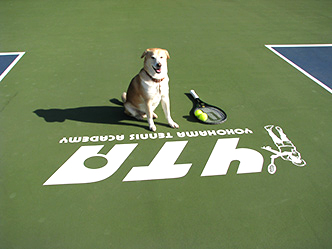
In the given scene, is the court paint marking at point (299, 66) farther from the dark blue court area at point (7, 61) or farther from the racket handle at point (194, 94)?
the dark blue court area at point (7, 61)

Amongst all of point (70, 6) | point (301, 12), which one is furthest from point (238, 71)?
point (70, 6)

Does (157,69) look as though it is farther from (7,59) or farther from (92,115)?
(7,59)

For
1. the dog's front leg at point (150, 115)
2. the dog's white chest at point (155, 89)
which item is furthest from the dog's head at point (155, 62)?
the dog's front leg at point (150, 115)

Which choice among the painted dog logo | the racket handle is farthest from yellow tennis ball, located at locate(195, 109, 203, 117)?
the painted dog logo

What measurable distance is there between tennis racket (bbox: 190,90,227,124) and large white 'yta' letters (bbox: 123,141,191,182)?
1.12m

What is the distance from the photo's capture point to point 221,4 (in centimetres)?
1462

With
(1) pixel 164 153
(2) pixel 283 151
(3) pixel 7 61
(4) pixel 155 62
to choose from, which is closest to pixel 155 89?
(4) pixel 155 62

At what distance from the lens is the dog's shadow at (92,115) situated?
6129 mm

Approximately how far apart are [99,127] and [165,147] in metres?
1.46

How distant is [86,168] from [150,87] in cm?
174

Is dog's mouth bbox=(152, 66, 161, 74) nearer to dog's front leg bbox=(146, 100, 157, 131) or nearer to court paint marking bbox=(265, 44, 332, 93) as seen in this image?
dog's front leg bbox=(146, 100, 157, 131)

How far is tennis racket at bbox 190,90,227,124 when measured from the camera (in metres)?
6.00

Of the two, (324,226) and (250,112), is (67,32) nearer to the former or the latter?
(250,112)

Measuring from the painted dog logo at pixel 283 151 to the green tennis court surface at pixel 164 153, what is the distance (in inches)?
0.8
